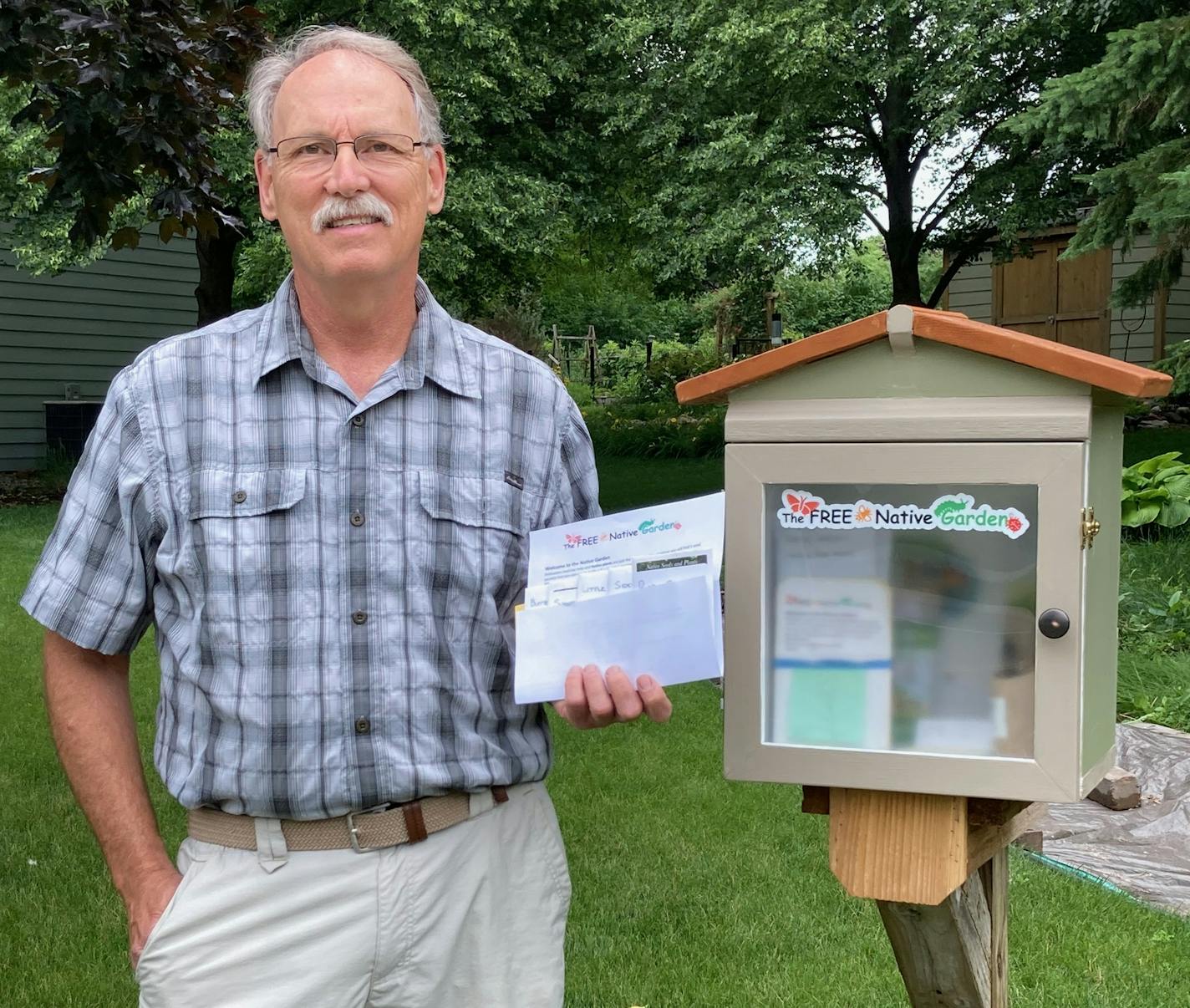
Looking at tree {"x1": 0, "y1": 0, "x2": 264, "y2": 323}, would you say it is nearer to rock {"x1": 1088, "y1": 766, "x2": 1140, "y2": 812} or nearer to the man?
the man

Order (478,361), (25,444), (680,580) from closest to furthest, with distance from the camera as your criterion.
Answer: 1. (680,580)
2. (478,361)
3. (25,444)

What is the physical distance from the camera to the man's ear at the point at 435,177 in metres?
1.90

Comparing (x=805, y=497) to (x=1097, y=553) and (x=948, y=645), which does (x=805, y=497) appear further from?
(x=1097, y=553)

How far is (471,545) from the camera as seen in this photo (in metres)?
1.81

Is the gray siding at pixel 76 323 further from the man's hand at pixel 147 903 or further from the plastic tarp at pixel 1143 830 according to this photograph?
the man's hand at pixel 147 903

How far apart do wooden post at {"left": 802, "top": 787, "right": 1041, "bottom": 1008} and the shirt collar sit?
79 centimetres

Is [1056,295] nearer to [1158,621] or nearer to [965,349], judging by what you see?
[1158,621]

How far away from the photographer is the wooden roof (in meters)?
1.47

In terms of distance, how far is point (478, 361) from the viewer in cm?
191

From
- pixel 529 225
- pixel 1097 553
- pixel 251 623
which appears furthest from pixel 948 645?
pixel 529 225

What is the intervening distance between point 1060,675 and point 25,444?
15.0 metres

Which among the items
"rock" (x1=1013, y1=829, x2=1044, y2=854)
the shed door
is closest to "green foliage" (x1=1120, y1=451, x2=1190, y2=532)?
"rock" (x1=1013, y1=829, x2=1044, y2=854)

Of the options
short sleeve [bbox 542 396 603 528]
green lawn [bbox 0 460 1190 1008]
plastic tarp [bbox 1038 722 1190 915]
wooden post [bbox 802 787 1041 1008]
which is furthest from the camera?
plastic tarp [bbox 1038 722 1190 915]

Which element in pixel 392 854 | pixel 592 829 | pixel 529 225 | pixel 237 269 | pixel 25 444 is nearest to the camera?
pixel 392 854
